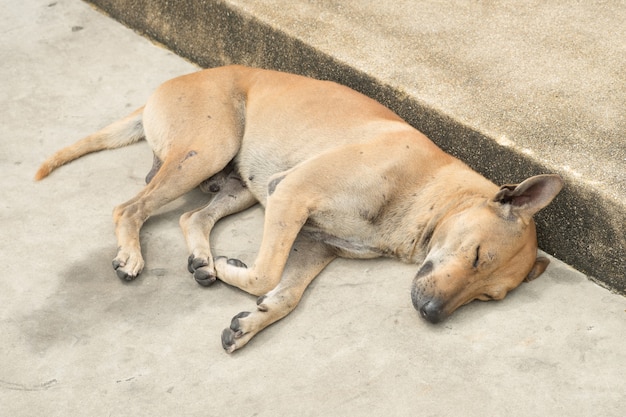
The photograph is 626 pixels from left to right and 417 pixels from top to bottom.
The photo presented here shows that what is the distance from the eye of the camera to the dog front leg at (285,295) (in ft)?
13.4

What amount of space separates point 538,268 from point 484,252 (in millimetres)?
486

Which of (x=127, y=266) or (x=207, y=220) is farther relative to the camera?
(x=207, y=220)

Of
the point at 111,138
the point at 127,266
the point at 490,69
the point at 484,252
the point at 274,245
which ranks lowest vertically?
the point at 111,138

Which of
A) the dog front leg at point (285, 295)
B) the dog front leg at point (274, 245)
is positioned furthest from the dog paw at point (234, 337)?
the dog front leg at point (274, 245)

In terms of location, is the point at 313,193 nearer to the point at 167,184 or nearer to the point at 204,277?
the point at 204,277

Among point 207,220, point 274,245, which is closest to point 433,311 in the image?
point 274,245

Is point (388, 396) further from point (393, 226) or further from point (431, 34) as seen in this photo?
point (431, 34)

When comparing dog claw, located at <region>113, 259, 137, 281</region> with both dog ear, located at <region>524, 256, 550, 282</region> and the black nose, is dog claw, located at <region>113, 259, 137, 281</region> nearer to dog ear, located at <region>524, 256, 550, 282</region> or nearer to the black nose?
the black nose

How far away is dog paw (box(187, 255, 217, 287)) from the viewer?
14.7 ft

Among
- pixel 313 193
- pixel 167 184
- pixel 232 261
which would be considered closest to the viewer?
pixel 313 193

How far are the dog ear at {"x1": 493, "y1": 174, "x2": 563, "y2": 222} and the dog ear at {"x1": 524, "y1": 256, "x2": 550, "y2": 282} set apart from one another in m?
0.37

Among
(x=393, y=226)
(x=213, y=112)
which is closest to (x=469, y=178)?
(x=393, y=226)

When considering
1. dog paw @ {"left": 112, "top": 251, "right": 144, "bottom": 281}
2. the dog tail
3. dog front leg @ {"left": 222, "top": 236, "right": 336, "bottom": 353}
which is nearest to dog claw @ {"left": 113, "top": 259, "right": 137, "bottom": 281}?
dog paw @ {"left": 112, "top": 251, "right": 144, "bottom": 281}

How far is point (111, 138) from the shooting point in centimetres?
549
